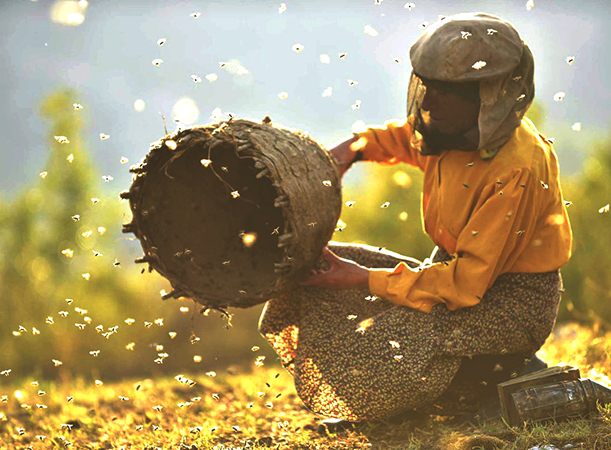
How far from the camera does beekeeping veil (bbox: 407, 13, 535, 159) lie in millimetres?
3811

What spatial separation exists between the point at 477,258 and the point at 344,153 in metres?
A: 1.23

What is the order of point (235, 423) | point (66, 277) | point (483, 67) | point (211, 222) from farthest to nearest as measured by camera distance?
point (66, 277), point (235, 423), point (211, 222), point (483, 67)

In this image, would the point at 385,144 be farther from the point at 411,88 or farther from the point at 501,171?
the point at 501,171

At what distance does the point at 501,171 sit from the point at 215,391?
2965mm

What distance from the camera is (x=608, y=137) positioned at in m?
13.8

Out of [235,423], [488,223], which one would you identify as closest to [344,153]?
[488,223]

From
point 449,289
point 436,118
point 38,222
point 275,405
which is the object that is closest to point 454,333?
point 449,289

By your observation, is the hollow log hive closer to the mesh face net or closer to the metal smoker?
the mesh face net

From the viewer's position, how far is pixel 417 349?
4.08 m

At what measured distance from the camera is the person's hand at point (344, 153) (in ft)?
15.8

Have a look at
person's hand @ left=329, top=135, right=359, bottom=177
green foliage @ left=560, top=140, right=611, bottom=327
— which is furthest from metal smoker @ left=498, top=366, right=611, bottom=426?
green foliage @ left=560, top=140, right=611, bottom=327

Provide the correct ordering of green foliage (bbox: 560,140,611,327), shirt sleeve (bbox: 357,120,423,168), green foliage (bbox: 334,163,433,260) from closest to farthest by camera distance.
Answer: shirt sleeve (bbox: 357,120,423,168) < green foliage (bbox: 560,140,611,327) < green foliage (bbox: 334,163,433,260)

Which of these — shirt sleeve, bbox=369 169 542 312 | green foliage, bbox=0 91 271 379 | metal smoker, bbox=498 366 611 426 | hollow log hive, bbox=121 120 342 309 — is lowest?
metal smoker, bbox=498 366 611 426

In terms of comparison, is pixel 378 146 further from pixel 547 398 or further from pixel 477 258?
pixel 547 398
